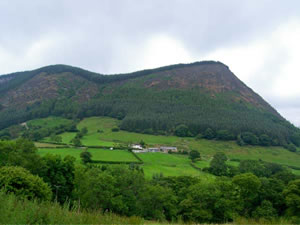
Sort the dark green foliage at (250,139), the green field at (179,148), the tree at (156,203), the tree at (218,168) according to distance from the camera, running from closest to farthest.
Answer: the tree at (156,203)
the tree at (218,168)
the green field at (179,148)
the dark green foliage at (250,139)

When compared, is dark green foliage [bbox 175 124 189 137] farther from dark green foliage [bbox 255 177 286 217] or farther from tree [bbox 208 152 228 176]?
dark green foliage [bbox 255 177 286 217]

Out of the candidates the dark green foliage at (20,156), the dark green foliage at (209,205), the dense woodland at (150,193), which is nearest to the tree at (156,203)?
the dense woodland at (150,193)

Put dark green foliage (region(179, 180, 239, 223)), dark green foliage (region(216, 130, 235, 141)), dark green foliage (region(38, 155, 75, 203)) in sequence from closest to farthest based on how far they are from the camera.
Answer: dark green foliage (region(179, 180, 239, 223)) < dark green foliage (region(38, 155, 75, 203)) < dark green foliage (region(216, 130, 235, 141))

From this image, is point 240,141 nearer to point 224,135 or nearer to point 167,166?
point 224,135

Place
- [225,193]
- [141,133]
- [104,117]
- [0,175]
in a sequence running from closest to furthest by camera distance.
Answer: [0,175] → [225,193] → [141,133] → [104,117]

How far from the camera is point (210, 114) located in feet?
534

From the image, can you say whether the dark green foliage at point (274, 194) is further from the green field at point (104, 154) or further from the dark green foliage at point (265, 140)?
the dark green foliage at point (265, 140)

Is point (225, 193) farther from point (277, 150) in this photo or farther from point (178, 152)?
point (277, 150)

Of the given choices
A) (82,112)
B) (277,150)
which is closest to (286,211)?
(277,150)

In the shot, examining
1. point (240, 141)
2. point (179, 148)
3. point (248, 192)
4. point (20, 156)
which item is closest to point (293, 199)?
point (248, 192)

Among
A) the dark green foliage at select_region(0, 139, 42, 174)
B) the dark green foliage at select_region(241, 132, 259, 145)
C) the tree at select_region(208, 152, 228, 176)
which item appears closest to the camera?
the dark green foliage at select_region(0, 139, 42, 174)

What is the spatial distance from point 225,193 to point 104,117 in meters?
151

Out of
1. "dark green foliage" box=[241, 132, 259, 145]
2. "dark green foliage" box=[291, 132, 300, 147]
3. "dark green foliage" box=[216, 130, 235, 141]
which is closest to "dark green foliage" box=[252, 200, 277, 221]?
"dark green foliage" box=[241, 132, 259, 145]

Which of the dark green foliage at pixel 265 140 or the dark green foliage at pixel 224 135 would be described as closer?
the dark green foliage at pixel 265 140
